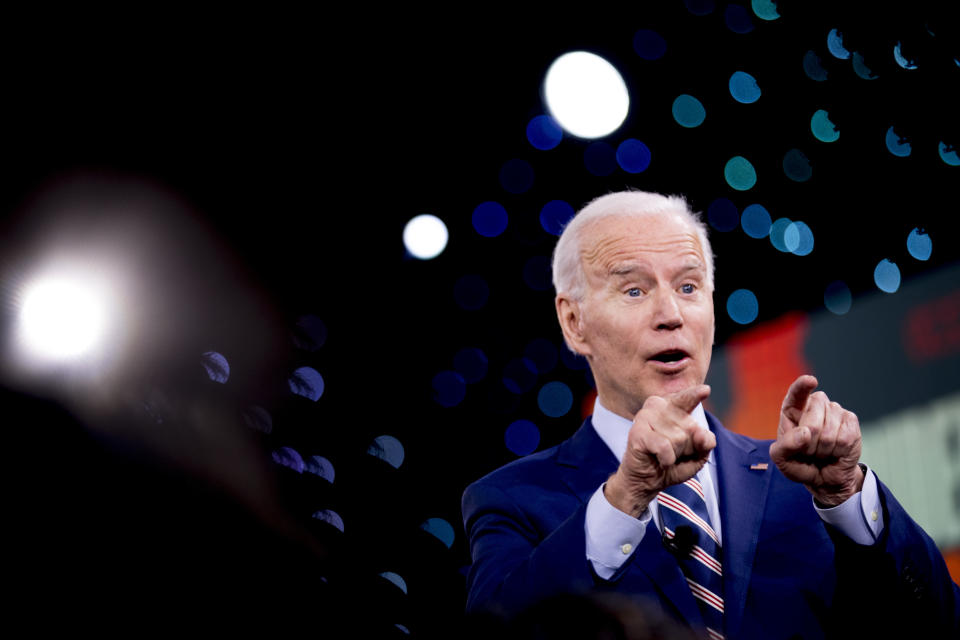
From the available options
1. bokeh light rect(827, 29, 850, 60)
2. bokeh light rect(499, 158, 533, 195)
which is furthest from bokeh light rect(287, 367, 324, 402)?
bokeh light rect(827, 29, 850, 60)

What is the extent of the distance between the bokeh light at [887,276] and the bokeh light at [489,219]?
1.68 metres

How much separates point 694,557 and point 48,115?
9.33ft

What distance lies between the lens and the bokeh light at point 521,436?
13.9ft

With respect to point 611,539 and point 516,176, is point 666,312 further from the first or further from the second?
point 516,176

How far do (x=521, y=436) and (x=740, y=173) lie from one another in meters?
1.80

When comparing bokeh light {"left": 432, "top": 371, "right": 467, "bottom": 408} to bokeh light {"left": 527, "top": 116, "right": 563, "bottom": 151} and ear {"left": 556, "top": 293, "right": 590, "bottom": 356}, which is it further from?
ear {"left": 556, "top": 293, "right": 590, "bottom": 356}

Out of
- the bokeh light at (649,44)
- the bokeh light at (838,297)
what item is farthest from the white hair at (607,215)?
the bokeh light at (838,297)

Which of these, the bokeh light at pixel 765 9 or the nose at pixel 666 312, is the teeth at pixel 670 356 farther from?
the bokeh light at pixel 765 9

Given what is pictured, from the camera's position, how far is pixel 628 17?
306 centimetres

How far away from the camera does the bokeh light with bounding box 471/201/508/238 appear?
12.9 feet

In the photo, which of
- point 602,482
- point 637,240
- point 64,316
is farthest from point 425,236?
point 602,482

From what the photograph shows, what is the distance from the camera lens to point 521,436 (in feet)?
14.1

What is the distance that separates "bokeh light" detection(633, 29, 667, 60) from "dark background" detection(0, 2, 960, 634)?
38 millimetres

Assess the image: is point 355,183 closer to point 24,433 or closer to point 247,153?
point 247,153
